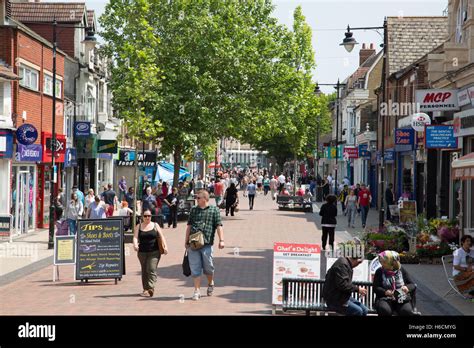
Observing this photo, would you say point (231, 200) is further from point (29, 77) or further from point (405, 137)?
point (29, 77)

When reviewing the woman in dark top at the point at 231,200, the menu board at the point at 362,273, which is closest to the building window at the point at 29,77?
the woman in dark top at the point at 231,200

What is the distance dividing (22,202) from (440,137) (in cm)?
1408

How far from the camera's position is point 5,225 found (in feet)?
77.4

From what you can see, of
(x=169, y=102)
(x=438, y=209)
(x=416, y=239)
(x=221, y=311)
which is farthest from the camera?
(x=169, y=102)

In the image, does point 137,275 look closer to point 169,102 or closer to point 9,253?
point 9,253

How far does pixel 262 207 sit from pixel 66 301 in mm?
33588

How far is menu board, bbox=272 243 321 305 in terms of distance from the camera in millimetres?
13695

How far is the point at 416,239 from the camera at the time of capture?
2202cm

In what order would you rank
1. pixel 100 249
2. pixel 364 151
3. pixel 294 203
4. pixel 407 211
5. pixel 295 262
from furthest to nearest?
pixel 364 151, pixel 294 203, pixel 407 211, pixel 100 249, pixel 295 262

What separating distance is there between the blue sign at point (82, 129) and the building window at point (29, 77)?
20.5 feet

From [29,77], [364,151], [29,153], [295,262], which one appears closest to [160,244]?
[295,262]

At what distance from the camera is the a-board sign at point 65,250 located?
57.0ft

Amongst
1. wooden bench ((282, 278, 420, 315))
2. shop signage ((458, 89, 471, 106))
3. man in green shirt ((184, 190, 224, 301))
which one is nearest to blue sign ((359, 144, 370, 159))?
shop signage ((458, 89, 471, 106))

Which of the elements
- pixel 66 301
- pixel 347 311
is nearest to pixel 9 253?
pixel 66 301
